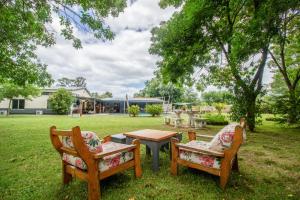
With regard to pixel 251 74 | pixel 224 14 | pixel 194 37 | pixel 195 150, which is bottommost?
pixel 195 150

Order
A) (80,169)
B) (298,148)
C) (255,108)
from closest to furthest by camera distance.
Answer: (80,169)
(298,148)
(255,108)

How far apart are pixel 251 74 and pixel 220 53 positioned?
6.93ft

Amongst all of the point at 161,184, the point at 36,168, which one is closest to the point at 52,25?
the point at 36,168

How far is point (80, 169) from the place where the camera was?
248cm

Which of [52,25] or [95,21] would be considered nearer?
[95,21]

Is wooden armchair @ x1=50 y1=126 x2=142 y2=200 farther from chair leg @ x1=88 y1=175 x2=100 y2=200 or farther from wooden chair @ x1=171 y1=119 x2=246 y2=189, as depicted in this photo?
wooden chair @ x1=171 y1=119 x2=246 y2=189

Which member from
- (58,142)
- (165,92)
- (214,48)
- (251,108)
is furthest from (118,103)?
(58,142)

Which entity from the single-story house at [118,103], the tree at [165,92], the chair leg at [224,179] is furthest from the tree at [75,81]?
the chair leg at [224,179]

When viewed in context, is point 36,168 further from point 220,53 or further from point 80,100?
point 80,100

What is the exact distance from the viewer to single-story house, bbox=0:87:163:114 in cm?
2262

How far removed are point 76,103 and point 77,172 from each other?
79.1ft

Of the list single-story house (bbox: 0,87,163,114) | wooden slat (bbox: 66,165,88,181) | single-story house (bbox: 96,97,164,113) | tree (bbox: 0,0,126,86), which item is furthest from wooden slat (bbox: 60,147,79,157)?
single-story house (bbox: 96,97,164,113)

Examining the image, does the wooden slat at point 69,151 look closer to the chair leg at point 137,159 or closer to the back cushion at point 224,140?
the chair leg at point 137,159

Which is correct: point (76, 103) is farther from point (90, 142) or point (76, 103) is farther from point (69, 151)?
point (90, 142)
